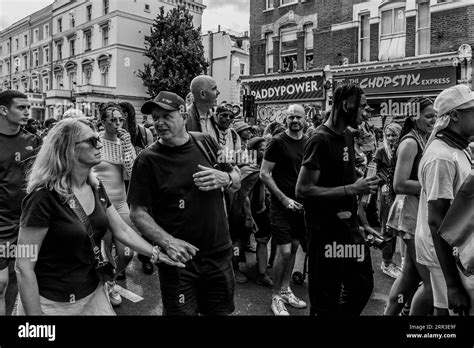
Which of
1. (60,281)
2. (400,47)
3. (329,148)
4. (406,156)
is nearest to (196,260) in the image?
(60,281)

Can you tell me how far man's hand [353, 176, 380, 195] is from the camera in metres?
2.95

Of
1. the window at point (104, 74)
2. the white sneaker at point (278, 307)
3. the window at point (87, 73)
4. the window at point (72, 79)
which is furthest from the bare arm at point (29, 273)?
the window at point (72, 79)

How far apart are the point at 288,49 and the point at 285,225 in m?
15.9

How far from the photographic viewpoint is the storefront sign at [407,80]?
46.2 feet

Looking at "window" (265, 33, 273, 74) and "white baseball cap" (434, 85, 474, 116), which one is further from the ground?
"window" (265, 33, 273, 74)

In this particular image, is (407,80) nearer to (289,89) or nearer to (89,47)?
(289,89)

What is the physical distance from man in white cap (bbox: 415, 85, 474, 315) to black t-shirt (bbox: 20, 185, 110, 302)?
2024 millimetres

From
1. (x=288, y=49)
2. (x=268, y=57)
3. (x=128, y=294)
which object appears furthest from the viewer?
(x=268, y=57)

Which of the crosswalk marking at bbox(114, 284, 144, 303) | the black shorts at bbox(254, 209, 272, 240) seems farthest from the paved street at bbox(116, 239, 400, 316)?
the black shorts at bbox(254, 209, 272, 240)

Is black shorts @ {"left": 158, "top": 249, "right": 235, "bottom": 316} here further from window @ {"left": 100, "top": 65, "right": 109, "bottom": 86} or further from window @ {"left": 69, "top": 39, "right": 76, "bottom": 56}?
window @ {"left": 69, "top": 39, "right": 76, "bottom": 56}

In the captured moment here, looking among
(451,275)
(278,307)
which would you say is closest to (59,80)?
(278,307)

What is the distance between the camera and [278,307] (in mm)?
4332

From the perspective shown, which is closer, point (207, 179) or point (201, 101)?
point (207, 179)

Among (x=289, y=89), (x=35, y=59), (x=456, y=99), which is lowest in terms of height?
(x=456, y=99)
